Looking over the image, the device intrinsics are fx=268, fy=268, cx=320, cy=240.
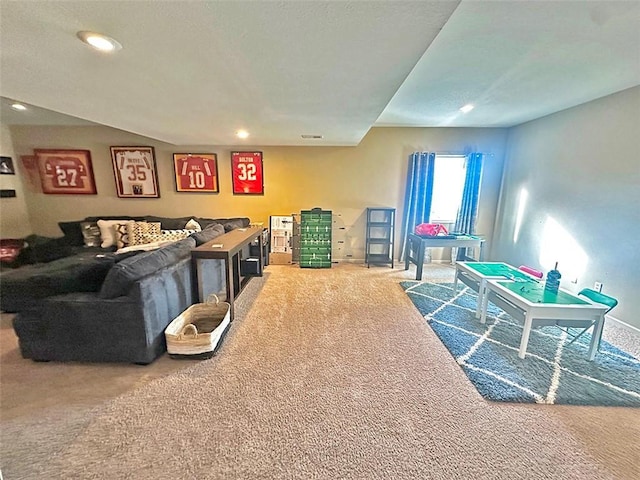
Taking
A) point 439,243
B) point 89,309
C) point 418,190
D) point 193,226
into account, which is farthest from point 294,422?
point 418,190

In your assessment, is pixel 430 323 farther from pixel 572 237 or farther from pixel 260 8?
pixel 260 8

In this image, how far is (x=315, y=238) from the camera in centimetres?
459

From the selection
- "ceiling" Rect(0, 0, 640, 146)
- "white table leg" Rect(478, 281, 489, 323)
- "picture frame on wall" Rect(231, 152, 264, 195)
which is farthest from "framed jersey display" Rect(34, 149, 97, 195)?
"white table leg" Rect(478, 281, 489, 323)

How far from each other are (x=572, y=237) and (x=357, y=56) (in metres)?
3.57

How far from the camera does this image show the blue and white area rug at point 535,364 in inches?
70.5

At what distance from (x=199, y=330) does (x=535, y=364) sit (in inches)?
111

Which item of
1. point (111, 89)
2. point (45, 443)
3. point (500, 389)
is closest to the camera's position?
point (45, 443)

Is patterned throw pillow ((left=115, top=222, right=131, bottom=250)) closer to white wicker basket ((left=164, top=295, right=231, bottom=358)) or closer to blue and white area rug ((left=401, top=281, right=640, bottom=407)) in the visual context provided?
white wicker basket ((left=164, top=295, right=231, bottom=358))

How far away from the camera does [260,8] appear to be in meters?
1.09

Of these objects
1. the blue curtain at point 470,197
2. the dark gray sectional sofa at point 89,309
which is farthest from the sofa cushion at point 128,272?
the blue curtain at point 470,197

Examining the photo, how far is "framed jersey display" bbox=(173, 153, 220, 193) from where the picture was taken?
Answer: 4738mm

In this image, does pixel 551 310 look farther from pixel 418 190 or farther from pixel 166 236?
pixel 166 236

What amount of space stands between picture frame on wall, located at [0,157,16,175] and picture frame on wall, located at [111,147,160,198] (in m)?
1.49

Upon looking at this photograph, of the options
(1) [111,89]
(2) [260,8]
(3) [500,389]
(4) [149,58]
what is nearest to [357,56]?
(2) [260,8]
